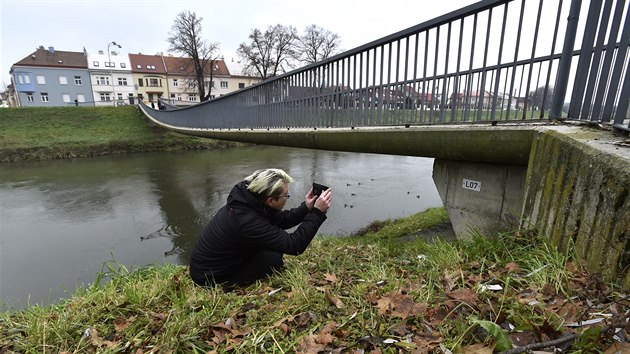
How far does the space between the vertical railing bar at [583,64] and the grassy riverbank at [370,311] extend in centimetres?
140

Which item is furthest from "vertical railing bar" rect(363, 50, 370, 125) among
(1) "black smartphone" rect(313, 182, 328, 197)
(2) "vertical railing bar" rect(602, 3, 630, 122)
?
(2) "vertical railing bar" rect(602, 3, 630, 122)

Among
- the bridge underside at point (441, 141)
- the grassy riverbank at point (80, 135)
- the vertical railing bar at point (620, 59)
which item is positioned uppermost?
the vertical railing bar at point (620, 59)

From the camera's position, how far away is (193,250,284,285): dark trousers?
3.07 m

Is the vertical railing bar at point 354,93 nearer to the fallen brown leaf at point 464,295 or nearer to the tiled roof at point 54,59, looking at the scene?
the fallen brown leaf at point 464,295

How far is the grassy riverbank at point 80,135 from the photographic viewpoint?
23750 mm

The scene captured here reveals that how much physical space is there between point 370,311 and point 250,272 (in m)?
1.51

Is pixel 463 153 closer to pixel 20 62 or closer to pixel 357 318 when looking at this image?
pixel 357 318

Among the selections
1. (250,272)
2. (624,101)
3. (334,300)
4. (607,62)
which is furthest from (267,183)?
(607,62)

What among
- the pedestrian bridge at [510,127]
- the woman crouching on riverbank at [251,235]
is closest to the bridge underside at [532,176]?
the pedestrian bridge at [510,127]

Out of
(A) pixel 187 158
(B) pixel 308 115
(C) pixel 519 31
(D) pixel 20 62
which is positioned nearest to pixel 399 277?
(C) pixel 519 31

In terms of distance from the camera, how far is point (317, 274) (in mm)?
3123

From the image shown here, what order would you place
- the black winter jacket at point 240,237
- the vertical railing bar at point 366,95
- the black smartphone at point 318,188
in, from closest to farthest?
the black winter jacket at point 240,237
the black smartphone at point 318,188
the vertical railing bar at point 366,95

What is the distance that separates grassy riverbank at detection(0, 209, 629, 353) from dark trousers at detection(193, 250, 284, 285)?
0.33 ft

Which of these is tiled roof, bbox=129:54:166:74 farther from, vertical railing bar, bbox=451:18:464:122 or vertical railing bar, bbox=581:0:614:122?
vertical railing bar, bbox=581:0:614:122
